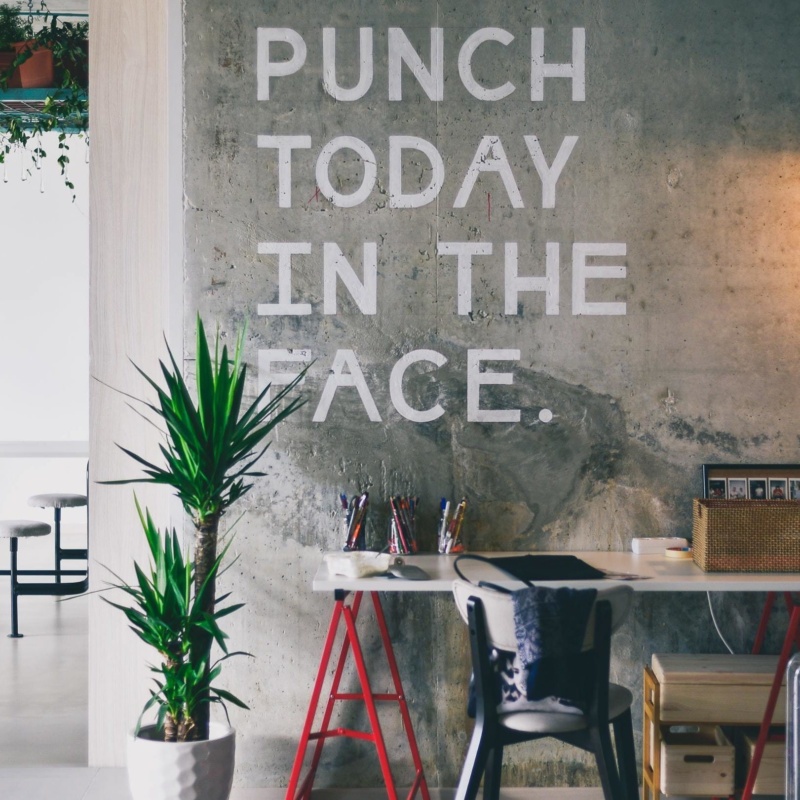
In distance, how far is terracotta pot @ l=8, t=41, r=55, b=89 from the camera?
4.56 meters

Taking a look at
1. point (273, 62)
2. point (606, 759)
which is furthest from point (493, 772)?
point (273, 62)

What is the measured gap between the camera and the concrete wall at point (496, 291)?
363 cm

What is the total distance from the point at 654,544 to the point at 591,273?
108 centimetres

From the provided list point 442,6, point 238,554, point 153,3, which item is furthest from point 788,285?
point 153,3

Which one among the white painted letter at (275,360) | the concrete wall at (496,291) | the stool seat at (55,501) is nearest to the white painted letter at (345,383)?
the concrete wall at (496,291)

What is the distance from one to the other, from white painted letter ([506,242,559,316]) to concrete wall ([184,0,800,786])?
0.04 feet

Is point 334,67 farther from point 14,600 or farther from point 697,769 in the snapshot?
point 14,600

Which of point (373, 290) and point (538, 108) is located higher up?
point (538, 108)

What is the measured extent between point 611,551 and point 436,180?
1.61 m

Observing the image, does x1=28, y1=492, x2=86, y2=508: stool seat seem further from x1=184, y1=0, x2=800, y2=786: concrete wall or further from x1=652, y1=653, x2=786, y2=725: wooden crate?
x1=652, y1=653, x2=786, y2=725: wooden crate

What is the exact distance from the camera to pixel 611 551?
3.67m

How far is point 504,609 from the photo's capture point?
2.59m

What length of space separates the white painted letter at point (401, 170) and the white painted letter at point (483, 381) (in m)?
0.63

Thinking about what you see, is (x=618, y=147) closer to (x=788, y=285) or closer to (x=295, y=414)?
(x=788, y=285)
